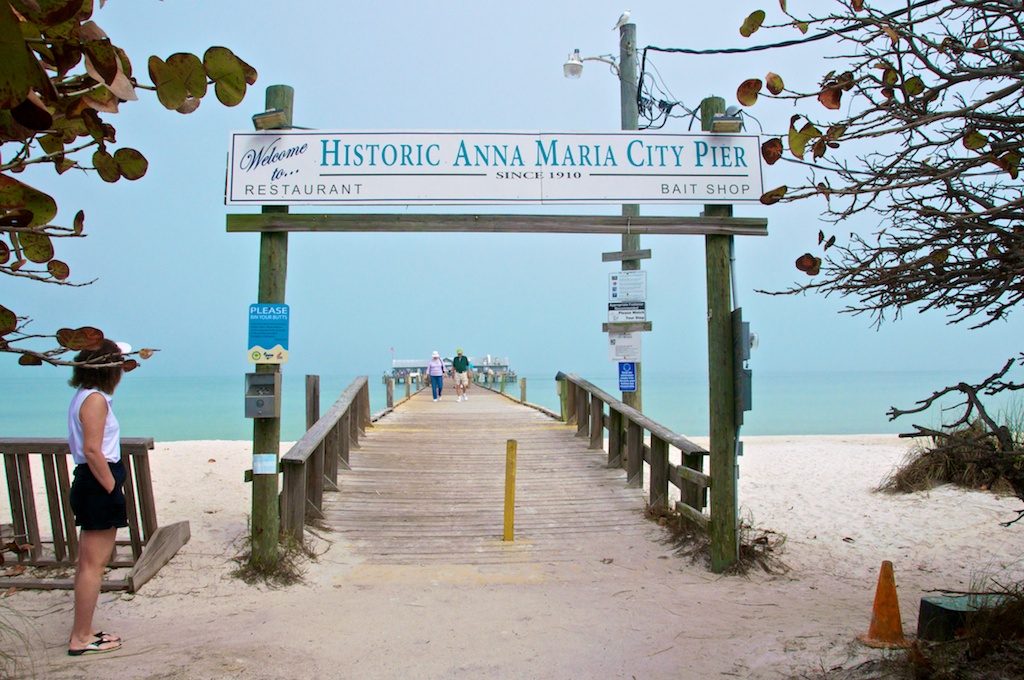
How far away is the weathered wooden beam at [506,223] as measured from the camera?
592 centimetres

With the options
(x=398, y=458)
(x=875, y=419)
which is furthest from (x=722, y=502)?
(x=875, y=419)

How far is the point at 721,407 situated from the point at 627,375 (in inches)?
142

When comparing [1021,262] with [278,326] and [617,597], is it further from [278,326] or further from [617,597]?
[278,326]

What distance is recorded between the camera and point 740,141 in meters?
6.23

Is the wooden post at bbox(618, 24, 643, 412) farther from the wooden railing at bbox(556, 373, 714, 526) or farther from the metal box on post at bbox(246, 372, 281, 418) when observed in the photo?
the metal box on post at bbox(246, 372, 281, 418)

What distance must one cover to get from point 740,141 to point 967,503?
4865 millimetres

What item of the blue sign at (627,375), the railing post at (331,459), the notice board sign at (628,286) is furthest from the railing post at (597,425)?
the railing post at (331,459)

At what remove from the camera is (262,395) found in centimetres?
578

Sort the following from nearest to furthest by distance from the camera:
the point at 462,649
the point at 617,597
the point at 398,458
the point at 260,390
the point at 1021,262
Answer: the point at 1021,262, the point at 462,649, the point at 617,597, the point at 260,390, the point at 398,458

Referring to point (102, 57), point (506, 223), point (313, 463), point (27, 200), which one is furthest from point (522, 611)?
point (102, 57)

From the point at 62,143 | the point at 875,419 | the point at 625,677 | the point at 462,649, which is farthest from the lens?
the point at 875,419

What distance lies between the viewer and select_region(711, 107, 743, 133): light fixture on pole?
20.3 ft

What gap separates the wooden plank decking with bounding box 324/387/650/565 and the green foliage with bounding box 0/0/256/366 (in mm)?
4834

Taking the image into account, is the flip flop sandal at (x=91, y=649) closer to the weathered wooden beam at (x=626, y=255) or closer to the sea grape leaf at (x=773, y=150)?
the sea grape leaf at (x=773, y=150)
